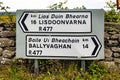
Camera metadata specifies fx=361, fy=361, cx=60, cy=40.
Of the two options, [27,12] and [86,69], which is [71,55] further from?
[27,12]

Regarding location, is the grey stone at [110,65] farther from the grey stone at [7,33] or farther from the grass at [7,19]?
the grass at [7,19]

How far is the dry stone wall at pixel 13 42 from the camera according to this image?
7684 millimetres

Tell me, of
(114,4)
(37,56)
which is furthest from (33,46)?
(114,4)

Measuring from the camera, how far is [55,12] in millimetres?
7496

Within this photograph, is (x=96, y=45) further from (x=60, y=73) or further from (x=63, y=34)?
(x=60, y=73)

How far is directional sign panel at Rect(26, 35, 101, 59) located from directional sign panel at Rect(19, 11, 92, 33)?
15cm

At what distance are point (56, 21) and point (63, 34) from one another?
31 cm

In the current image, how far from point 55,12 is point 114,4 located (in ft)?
6.39

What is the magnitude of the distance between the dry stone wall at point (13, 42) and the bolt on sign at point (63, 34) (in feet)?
1.16

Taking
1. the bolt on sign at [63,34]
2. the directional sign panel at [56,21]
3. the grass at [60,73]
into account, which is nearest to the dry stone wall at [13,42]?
the grass at [60,73]

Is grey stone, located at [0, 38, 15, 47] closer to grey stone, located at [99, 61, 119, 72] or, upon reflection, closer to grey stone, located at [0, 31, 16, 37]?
grey stone, located at [0, 31, 16, 37]

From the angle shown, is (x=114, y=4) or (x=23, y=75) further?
(x=114, y=4)

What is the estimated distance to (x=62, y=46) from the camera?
7.43m

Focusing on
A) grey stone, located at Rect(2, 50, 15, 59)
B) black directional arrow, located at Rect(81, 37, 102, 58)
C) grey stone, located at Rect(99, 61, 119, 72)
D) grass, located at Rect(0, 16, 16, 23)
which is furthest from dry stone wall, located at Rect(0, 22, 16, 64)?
grey stone, located at Rect(99, 61, 119, 72)
